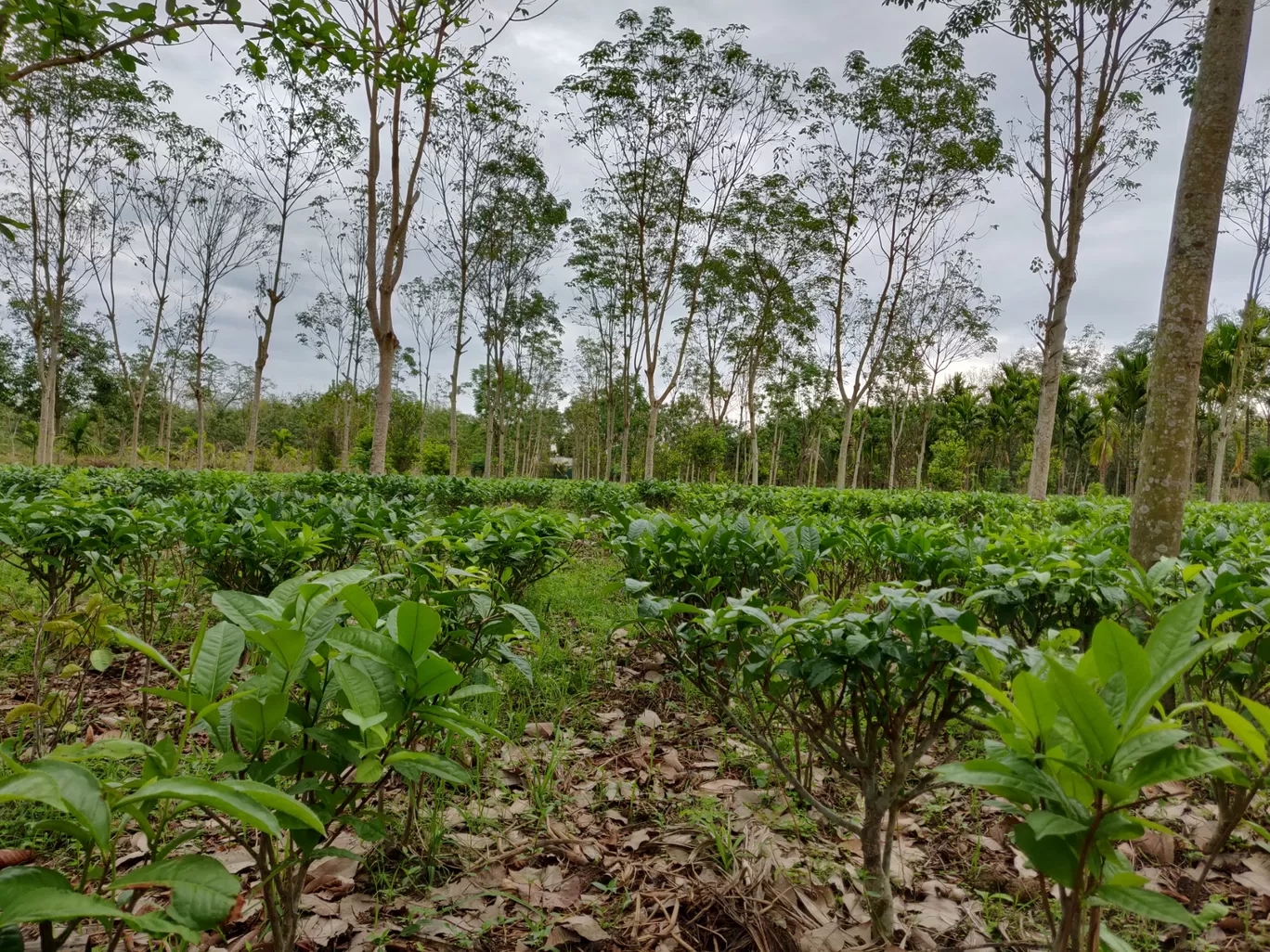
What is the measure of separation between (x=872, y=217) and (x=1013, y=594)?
18238 mm

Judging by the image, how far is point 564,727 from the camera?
9.03 feet

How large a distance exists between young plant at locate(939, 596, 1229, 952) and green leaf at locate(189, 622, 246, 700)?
3.56 ft

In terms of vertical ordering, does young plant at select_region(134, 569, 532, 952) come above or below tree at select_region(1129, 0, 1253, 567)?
below

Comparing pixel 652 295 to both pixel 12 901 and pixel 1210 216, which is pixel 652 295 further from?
pixel 12 901

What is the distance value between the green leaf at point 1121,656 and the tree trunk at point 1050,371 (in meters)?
11.2

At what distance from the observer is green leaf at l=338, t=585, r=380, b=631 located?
113 centimetres

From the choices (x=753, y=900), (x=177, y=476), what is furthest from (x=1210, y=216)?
(x=177, y=476)

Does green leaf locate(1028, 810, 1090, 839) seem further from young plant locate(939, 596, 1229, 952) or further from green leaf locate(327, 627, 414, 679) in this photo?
green leaf locate(327, 627, 414, 679)

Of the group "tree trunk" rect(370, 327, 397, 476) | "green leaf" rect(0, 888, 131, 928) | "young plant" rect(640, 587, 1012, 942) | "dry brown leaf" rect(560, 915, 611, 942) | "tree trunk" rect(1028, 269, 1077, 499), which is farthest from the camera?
"tree trunk" rect(370, 327, 397, 476)

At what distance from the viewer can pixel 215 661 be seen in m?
1.01

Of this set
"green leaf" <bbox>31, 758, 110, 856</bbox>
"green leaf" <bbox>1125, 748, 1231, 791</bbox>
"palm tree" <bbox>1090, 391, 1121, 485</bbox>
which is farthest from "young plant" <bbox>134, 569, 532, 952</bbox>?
"palm tree" <bbox>1090, 391, 1121, 485</bbox>

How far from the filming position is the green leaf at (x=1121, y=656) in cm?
78

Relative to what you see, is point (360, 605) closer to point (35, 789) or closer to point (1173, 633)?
point (35, 789)

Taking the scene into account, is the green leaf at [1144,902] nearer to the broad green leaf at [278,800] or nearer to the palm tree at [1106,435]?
the broad green leaf at [278,800]
